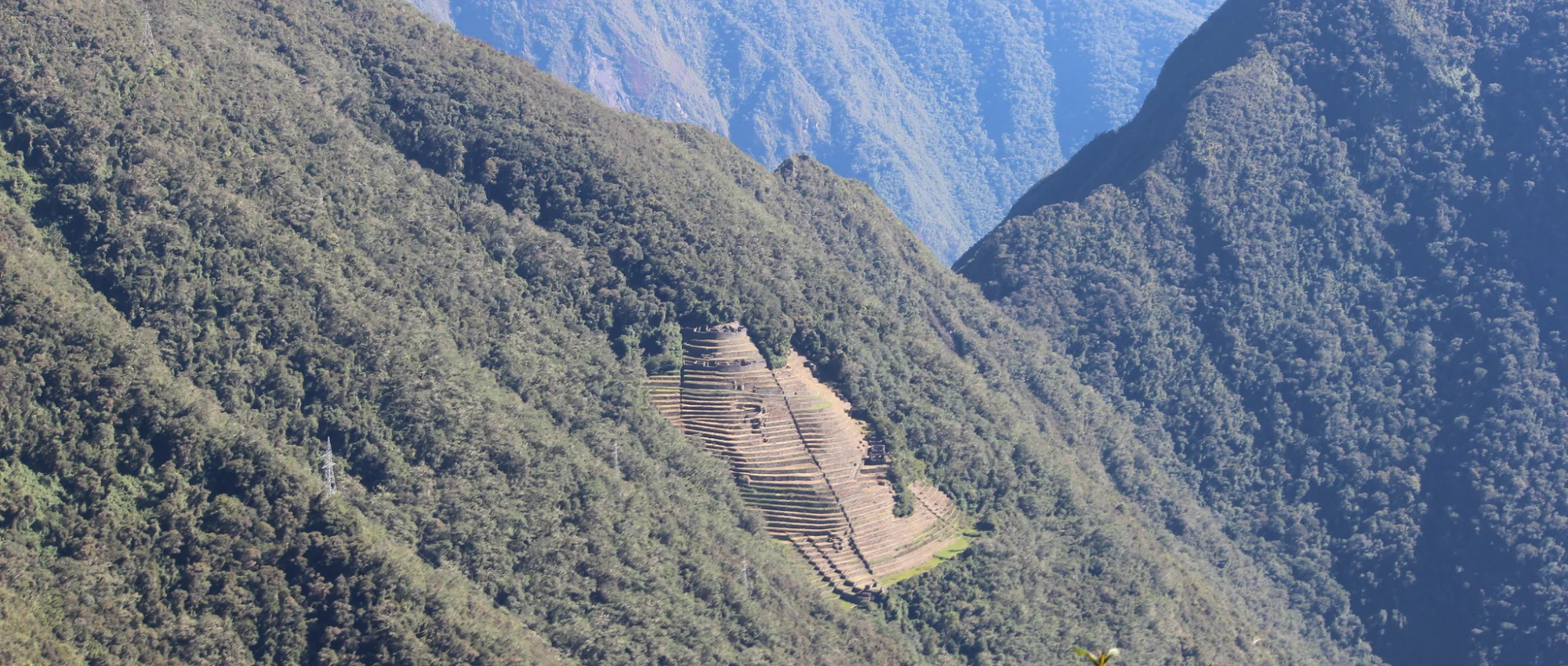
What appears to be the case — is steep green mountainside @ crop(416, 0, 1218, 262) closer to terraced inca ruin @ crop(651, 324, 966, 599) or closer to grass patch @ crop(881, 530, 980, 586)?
grass patch @ crop(881, 530, 980, 586)

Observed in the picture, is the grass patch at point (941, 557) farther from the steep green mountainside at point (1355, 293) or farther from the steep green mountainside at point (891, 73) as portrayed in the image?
the steep green mountainside at point (891, 73)

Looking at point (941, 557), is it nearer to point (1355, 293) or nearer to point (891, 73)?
point (1355, 293)

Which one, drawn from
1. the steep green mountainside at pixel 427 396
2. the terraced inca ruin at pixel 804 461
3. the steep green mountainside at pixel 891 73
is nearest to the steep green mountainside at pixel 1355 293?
the steep green mountainside at pixel 427 396

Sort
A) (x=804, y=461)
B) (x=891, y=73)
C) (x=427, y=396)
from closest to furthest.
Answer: (x=427, y=396)
(x=804, y=461)
(x=891, y=73)

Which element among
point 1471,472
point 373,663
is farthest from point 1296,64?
point 373,663

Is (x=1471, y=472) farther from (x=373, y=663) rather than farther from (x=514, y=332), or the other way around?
(x=373, y=663)

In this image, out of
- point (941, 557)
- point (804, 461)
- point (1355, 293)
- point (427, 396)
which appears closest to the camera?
point (427, 396)

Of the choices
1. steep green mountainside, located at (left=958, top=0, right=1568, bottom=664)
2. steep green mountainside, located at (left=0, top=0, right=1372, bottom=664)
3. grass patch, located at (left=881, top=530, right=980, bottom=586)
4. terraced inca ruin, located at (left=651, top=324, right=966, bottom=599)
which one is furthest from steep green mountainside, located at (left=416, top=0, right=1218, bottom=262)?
terraced inca ruin, located at (left=651, top=324, right=966, bottom=599)

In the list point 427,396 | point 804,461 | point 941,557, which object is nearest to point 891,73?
point 941,557
